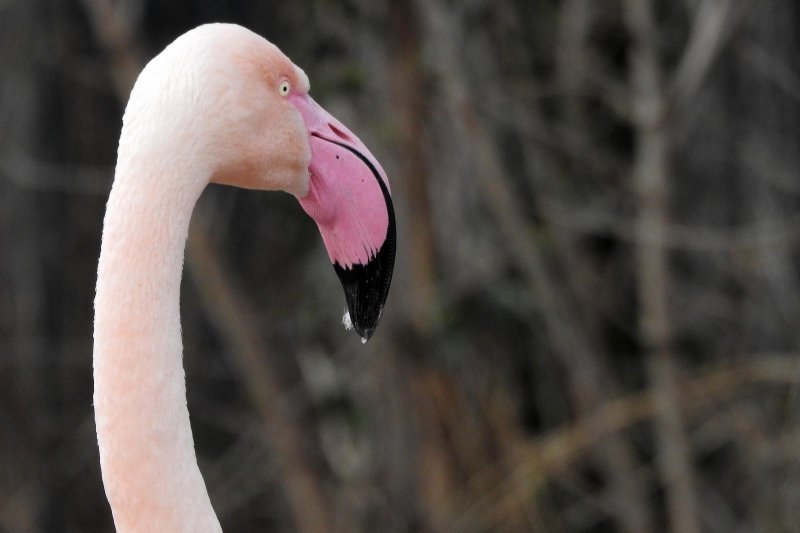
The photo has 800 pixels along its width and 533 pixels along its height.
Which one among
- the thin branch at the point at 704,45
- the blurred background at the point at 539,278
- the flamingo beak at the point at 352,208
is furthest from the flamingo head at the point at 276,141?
the thin branch at the point at 704,45

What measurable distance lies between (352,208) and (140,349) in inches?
16.8

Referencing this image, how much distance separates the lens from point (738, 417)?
4242mm

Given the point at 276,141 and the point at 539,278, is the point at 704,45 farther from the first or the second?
the point at 276,141

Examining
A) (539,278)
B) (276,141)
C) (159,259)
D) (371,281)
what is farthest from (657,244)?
(159,259)

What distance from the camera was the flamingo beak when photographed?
1717 millimetres

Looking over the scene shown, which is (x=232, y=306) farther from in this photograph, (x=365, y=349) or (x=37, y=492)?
(x=37, y=492)

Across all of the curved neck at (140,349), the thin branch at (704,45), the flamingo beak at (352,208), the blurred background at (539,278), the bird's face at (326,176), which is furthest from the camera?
the blurred background at (539,278)

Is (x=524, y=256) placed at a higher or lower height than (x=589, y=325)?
higher

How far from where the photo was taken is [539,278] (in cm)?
378

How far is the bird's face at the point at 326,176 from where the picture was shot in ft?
5.29

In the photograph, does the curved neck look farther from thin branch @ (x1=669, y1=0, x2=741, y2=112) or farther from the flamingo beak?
thin branch @ (x1=669, y1=0, x2=741, y2=112)

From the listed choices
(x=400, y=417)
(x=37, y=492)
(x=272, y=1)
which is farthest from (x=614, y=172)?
(x=37, y=492)

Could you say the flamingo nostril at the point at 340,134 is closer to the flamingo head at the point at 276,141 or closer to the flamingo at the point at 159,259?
the flamingo head at the point at 276,141

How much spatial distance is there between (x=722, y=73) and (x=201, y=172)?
351 centimetres
